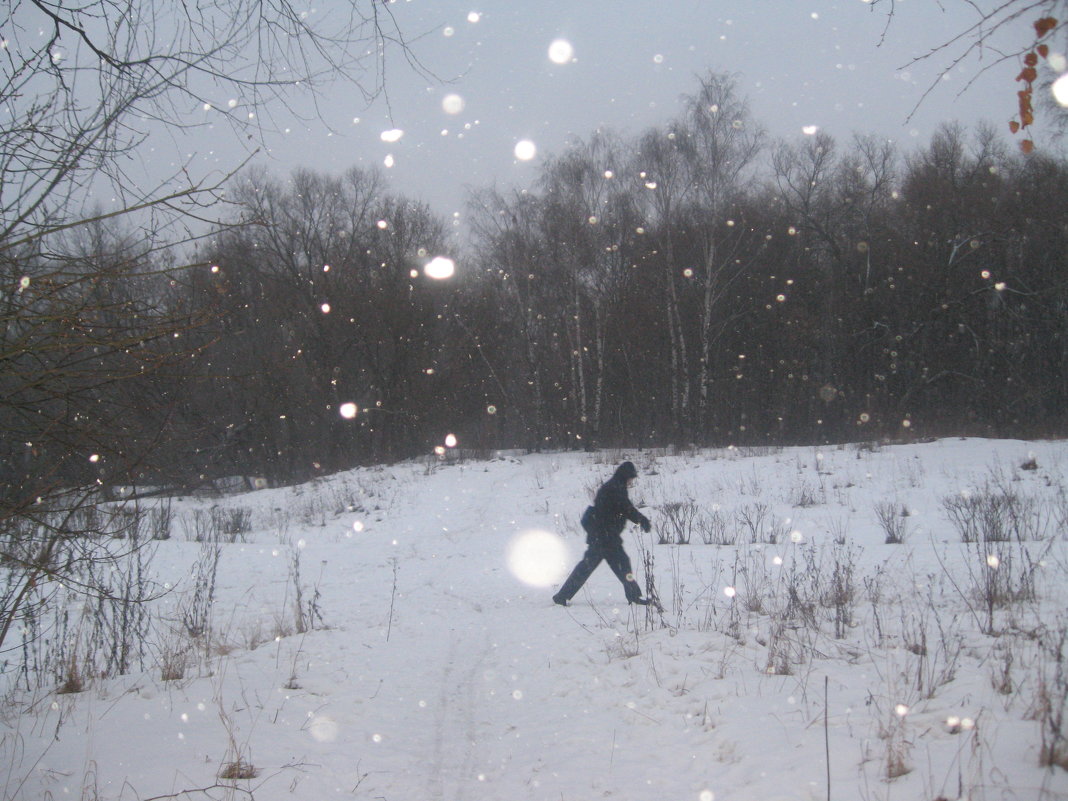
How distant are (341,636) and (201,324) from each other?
4.66m

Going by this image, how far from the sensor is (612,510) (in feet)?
25.1

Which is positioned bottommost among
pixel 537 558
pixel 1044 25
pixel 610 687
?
pixel 537 558

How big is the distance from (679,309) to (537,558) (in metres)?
21.4

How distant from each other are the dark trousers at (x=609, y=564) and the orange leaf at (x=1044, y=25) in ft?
19.9

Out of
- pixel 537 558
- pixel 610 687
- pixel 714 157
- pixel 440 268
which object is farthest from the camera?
pixel 440 268

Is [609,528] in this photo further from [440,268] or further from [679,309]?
[440,268]

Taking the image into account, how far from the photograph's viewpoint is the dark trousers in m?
7.43

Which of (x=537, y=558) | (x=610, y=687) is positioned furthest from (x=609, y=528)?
(x=537, y=558)

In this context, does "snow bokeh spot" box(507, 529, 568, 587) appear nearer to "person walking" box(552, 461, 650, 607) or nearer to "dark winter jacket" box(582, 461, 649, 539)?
"person walking" box(552, 461, 650, 607)

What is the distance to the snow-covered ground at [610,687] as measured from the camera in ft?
11.2

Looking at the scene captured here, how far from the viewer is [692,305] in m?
31.1

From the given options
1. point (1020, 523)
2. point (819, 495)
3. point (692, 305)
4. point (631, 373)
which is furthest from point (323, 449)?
A: point (1020, 523)

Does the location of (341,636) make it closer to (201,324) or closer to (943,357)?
(201,324)

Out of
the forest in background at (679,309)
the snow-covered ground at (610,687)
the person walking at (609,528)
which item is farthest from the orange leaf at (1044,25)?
the forest in background at (679,309)
